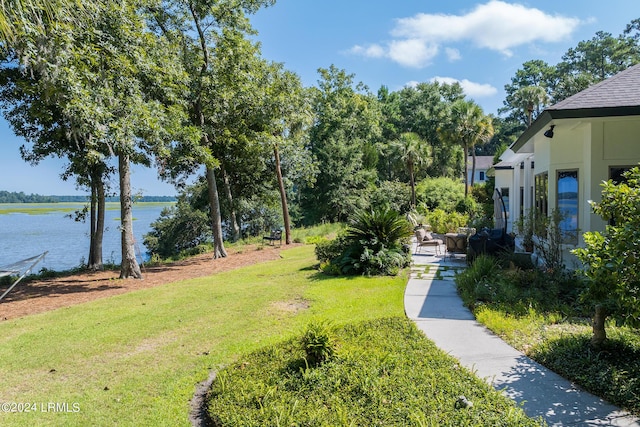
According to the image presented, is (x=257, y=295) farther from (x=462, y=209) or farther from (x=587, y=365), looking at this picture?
(x=462, y=209)

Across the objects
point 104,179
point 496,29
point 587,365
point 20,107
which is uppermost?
point 496,29

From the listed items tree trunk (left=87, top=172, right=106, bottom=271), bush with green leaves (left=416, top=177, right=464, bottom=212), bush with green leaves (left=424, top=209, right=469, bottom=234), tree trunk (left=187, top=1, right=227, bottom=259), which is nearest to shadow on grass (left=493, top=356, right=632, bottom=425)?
tree trunk (left=187, top=1, right=227, bottom=259)

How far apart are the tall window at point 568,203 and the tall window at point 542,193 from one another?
90 cm

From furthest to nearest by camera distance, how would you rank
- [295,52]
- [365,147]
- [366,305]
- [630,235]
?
[365,147] < [295,52] < [366,305] < [630,235]

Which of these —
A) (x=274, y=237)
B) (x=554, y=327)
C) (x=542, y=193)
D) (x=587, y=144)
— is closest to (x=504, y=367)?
(x=554, y=327)

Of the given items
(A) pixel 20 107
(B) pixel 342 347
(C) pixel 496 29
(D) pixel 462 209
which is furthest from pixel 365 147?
(B) pixel 342 347

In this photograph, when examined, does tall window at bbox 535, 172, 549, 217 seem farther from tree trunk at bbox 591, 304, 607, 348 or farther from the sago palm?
tree trunk at bbox 591, 304, 607, 348

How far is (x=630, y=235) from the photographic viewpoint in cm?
359

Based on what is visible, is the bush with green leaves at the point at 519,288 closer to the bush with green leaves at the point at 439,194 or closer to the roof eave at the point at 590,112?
the roof eave at the point at 590,112

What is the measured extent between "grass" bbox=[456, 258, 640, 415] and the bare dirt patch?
8409 millimetres

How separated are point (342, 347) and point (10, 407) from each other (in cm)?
347

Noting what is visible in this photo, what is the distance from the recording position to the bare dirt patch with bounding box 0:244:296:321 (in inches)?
345

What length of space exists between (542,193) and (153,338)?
1035 centimetres

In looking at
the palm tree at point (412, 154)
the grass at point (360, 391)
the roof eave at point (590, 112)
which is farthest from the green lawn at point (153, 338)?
the palm tree at point (412, 154)
